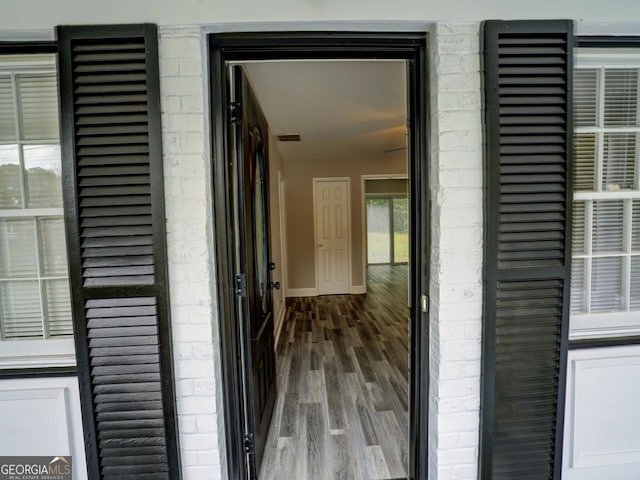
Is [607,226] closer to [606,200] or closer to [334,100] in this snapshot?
[606,200]

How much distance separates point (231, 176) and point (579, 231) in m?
1.71

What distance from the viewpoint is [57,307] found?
1.36m

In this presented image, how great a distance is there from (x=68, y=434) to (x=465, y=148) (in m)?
2.13

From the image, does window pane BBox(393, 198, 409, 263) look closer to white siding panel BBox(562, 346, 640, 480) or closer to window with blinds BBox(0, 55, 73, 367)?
white siding panel BBox(562, 346, 640, 480)

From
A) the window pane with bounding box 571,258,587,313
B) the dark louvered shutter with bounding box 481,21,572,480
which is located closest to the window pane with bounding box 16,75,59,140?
the dark louvered shutter with bounding box 481,21,572,480

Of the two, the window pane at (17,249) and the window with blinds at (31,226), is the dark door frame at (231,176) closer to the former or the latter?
the window with blinds at (31,226)

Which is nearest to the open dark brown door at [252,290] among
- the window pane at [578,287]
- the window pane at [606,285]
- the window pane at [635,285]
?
the window pane at [578,287]

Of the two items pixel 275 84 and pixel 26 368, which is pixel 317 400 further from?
pixel 275 84

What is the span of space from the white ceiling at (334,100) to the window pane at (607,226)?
4.21ft

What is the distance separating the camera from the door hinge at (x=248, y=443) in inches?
56.1

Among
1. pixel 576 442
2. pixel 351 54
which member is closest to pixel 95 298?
pixel 351 54

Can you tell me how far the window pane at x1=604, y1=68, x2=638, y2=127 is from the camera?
4.57 feet
